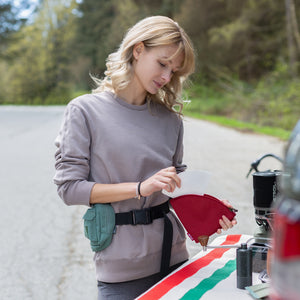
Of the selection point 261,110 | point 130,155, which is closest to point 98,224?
point 130,155

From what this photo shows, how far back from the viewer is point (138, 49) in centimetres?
215

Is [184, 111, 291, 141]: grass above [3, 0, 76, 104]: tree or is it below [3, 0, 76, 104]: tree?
below

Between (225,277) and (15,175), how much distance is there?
7.47 meters

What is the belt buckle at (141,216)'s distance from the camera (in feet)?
6.96

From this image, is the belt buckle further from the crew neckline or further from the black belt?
the crew neckline

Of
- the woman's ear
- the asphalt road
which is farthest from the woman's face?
the asphalt road

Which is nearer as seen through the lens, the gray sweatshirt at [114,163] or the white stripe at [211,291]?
the white stripe at [211,291]

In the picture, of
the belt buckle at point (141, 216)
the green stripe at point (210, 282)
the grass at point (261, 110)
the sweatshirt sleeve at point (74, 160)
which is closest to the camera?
the green stripe at point (210, 282)

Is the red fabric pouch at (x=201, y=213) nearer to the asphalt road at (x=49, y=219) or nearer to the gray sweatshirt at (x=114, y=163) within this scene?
the gray sweatshirt at (x=114, y=163)

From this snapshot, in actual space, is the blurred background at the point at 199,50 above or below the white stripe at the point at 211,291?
above

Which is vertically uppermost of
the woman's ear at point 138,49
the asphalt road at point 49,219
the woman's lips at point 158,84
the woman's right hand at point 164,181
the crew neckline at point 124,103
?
the woman's ear at point 138,49

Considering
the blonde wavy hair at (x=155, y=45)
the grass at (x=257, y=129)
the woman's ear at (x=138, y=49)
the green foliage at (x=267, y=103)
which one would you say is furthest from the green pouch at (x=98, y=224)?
the green foliage at (x=267, y=103)

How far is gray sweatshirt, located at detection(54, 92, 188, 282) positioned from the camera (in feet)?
6.68

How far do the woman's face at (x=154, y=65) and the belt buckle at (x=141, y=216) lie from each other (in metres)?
0.50
